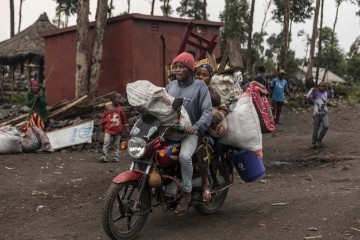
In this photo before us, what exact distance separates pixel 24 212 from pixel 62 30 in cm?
1243

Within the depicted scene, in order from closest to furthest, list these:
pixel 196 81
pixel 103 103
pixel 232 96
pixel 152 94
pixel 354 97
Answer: pixel 152 94 < pixel 196 81 < pixel 232 96 < pixel 103 103 < pixel 354 97

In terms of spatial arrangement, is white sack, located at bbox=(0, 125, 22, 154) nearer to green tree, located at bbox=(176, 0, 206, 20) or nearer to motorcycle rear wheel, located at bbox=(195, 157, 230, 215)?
motorcycle rear wheel, located at bbox=(195, 157, 230, 215)

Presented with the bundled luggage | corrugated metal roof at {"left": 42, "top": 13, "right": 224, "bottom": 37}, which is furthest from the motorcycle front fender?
corrugated metal roof at {"left": 42, "top": 13, "right": 224, "bottom": 37}

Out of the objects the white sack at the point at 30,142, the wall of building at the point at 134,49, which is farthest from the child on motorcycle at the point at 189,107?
the wall of building at the point at 134,49

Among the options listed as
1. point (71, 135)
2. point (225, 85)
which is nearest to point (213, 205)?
point (225, 85)

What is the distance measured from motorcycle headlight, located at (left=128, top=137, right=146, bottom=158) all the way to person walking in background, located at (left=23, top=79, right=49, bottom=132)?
6.95m

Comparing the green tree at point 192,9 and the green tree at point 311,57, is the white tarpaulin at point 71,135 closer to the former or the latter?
the green tree at point 311,57

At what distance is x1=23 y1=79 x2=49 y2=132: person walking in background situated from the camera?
11213mm

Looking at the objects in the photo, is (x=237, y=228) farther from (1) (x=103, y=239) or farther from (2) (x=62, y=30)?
(2) (x=62, y=30)

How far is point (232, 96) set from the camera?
586cm

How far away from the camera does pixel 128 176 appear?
478cm

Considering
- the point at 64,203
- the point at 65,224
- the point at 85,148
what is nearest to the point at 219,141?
the point at 65,224

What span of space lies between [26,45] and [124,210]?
20.7m

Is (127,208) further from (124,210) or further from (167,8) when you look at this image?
(167,8)
